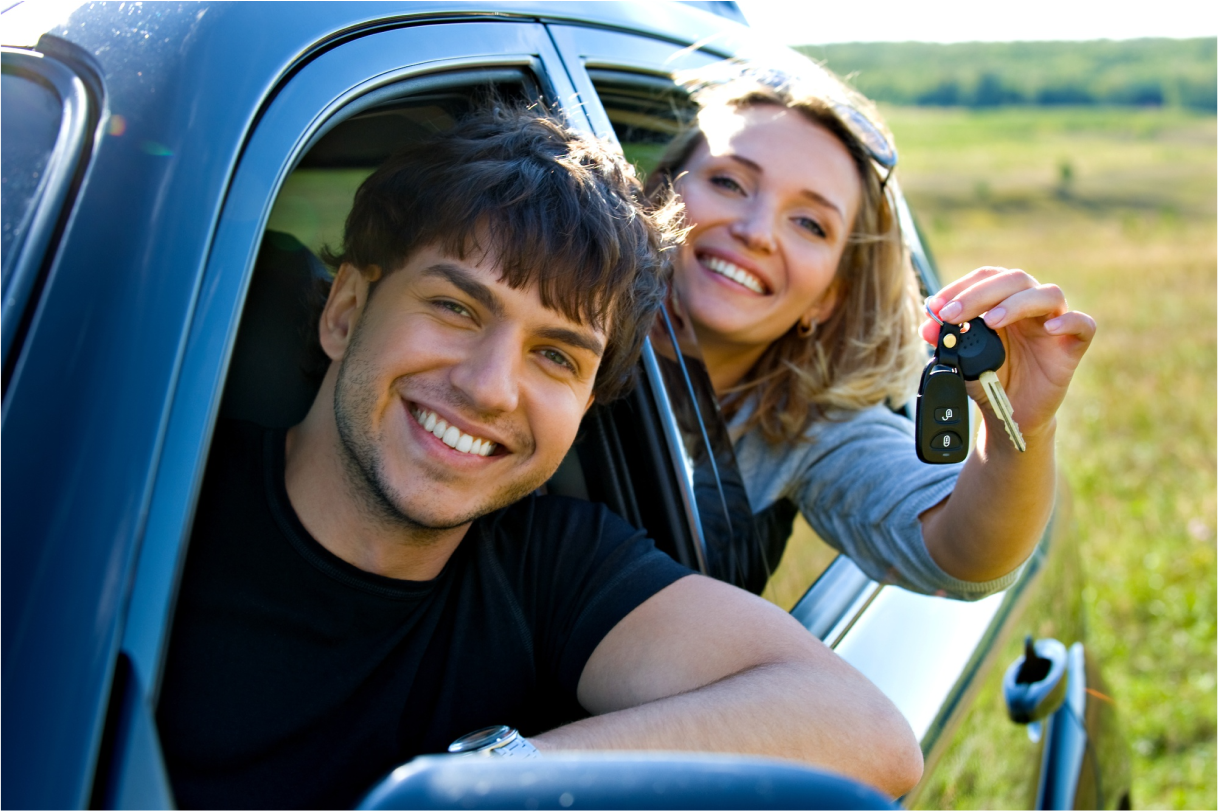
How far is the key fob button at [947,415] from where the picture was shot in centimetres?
Result: 169

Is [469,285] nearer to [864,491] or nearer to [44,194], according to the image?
[44,194]

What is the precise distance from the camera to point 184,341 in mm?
978

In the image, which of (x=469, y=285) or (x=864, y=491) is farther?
(x=864, y=491)

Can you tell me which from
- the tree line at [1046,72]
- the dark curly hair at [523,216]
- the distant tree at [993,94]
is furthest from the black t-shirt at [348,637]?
the distant tree at [993,94]

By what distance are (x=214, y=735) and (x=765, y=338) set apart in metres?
1.67

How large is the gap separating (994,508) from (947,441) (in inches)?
16.5

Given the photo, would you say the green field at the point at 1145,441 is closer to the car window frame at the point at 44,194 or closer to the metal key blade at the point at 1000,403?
the metal key blade at the point at 1000,403

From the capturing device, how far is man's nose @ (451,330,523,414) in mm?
1420

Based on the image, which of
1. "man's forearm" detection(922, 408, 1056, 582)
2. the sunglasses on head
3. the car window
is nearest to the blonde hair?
the sunglasses on head

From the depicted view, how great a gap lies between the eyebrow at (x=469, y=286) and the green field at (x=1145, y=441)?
2.83 metres

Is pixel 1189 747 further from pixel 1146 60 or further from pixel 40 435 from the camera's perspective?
pixel 1146 60

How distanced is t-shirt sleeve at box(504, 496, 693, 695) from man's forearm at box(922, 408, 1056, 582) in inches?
28.6

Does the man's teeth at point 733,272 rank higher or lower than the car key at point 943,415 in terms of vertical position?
higher

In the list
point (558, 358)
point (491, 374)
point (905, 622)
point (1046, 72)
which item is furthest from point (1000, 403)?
point (1046, 72)
